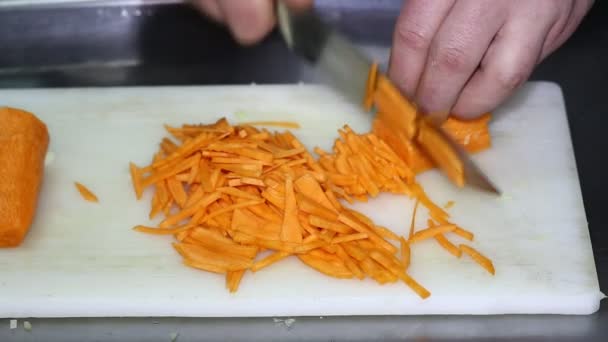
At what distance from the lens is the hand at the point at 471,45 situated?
2225 mm

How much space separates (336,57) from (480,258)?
78 centimetres

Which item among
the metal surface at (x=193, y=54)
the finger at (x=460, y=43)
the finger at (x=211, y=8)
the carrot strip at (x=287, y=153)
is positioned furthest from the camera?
the metal surface at (x=193, y=54)

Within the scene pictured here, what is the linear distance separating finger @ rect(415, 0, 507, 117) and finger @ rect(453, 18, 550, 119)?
3 cm

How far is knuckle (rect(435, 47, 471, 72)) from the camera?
88.4 inches

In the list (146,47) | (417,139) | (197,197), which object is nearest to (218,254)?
(197,197)

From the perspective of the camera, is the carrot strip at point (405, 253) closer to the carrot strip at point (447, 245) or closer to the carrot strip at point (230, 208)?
the carrot strip at point (447, 245)

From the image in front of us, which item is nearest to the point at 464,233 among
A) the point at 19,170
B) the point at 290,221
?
the point at 290,221

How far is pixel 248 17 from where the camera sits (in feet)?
8.02

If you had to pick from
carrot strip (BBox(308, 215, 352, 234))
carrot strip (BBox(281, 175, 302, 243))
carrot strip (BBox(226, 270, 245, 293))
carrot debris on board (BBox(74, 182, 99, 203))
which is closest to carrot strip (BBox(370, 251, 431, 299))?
carrot strip (BBox(308, 215, 352, 234))

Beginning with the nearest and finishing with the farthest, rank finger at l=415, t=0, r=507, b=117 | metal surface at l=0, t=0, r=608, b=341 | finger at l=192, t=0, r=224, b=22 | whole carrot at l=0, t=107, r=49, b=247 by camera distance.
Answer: finger at l=415, t=0, r=507, b=117
whole carrot at l=0, t=107, r=49, b=247
finger at l=192, t=0, r=224, b=22
metal surface at l=0, t=0, r=608, b=341

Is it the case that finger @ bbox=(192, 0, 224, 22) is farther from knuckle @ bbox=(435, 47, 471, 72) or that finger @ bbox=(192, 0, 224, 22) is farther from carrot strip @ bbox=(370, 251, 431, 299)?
carrot strip @ bbox=(370, 251, 431, 299)

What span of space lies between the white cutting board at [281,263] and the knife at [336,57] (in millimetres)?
130

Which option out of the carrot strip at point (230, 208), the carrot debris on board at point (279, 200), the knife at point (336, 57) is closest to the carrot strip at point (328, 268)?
the carrot debris on board at point (279, 200)

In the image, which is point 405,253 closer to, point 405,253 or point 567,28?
point 405,253
